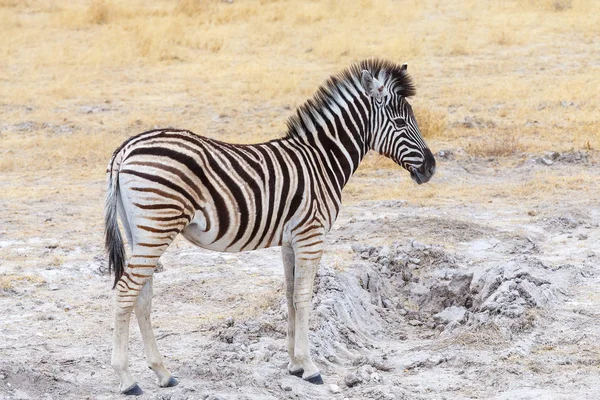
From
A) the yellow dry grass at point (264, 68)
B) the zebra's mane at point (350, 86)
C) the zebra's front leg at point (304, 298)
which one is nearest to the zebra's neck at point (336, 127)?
the zebra's mane at point (350, 86)

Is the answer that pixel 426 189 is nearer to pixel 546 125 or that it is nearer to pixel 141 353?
pixel 546 125

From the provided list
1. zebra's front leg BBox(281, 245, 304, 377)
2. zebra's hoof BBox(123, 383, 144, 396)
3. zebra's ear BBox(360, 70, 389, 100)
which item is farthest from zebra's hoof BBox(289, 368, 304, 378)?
zebra's ear BBox(360, 70, 389, 100)

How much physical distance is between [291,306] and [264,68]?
11.4 meters

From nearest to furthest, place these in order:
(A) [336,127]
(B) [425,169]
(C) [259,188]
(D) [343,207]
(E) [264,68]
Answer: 1. (C) [259,188]
2. (A) [336,127]
3. (B) [425,169]
4. (D) [343,207]
5. (E) [264,68]

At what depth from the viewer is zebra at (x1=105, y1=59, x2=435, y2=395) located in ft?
18.0

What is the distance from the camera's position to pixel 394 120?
655cm

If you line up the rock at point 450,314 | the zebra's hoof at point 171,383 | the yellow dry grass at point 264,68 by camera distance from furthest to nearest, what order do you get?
1. the yellow dry grass at point 264,68
2. the rock at point 450,314
3. the zebra's hoof at point 171,383

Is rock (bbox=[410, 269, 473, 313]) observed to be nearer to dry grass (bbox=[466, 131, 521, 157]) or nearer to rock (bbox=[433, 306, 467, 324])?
rock (bbox=[433, 306, 467, 324])

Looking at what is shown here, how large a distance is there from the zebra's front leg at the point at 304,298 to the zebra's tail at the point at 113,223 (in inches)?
44.1

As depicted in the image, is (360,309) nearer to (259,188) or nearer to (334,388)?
(334,388)

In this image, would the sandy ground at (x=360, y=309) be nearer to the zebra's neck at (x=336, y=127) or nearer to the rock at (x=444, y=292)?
the rock at (x=444, y=292)

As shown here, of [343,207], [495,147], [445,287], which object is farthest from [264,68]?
[445,287]

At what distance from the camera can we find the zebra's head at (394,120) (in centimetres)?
650

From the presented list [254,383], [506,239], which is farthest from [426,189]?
[254,383]
